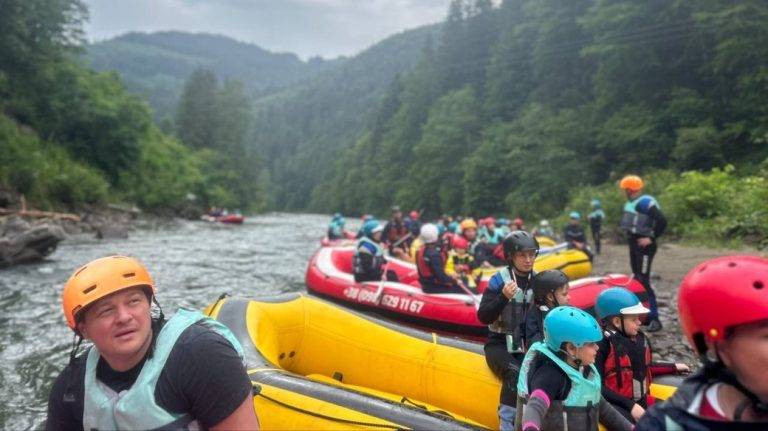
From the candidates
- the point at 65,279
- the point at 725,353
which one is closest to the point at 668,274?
the point at 725,353

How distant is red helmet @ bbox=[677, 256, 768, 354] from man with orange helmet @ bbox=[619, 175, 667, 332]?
510cm

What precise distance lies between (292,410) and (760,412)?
2.36 metres

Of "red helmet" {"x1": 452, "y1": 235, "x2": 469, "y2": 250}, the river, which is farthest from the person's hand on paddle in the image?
"red helmet" {"x1": 452, "y1": 235, "x2": 469, "y2": 250}

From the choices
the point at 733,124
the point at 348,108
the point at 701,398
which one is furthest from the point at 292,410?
the point at 348,108

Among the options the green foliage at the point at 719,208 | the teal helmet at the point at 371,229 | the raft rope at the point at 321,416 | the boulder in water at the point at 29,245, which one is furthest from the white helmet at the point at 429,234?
the boulder in water at the point at 29,245

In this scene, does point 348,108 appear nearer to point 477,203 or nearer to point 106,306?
point 477,203

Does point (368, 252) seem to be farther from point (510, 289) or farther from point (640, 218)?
point (510, 289)

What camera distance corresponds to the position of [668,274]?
31.8 ft

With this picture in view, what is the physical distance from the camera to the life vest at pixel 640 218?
6.08 m

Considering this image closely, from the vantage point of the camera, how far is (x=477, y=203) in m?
34.2

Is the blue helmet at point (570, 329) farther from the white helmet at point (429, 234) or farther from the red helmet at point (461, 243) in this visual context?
the red helmet at point (461, 243)

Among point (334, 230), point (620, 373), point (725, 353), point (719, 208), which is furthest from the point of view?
point (334, 230)

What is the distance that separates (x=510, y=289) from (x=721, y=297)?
2.31 m

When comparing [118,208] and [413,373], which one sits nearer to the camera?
[413,373]
